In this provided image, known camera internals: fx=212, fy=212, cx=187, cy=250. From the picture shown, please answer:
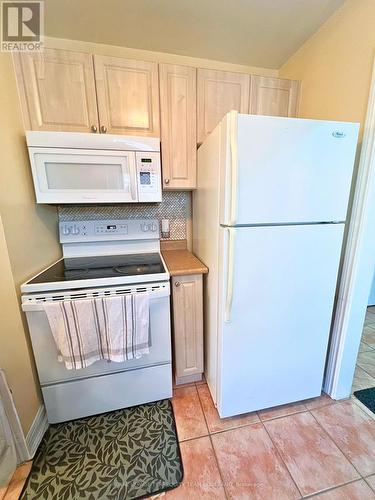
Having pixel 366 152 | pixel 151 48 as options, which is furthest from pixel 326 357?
pixel 151 48

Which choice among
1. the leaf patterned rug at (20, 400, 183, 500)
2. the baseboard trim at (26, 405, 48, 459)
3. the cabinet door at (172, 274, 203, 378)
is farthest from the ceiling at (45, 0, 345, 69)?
the leaf patterned rug at (20, 400, 183, 500)

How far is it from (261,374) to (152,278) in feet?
3.00

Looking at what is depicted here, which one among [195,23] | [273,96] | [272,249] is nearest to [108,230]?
[272,249]

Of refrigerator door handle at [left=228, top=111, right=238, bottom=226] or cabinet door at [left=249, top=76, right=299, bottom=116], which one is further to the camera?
cabinet door at [left=249, top=76, right=299, bottom=116]

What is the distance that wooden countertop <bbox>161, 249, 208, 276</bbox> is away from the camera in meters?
1.43

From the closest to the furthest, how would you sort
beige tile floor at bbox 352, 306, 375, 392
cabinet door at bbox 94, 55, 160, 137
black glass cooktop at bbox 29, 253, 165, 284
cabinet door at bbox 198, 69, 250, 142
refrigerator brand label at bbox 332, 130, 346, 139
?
refrigerator brand label at bbox 332, 130, 346, 139 → black glass cooktop at bbox 29, 253, 165, 284 → cabinet door at bbox 94, 55, 160, 137 → cabinet door at bbox 198, 69, 250, 142 → beige tile floor at bbox 352, 306, 375, 392

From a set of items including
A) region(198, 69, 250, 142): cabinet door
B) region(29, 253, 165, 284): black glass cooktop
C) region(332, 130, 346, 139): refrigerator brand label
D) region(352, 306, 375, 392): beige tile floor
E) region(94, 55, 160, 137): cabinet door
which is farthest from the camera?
region(352, 306, 375, 392): beige tile floor

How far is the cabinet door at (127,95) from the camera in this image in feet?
4.55

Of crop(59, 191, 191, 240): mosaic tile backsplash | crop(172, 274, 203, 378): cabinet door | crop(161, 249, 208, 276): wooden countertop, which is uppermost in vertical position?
crop(59, 191, 191, 240): mosaic tile backsplash

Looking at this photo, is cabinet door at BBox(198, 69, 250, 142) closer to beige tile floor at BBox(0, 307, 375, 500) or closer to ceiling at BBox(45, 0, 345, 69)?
ceiling at BBox(45, 0, 345, 69)

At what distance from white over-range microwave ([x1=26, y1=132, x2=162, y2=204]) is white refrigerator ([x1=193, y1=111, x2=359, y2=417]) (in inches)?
16.1

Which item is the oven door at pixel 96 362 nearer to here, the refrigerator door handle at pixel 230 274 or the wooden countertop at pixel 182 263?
the wooden countertop at pixel 182 263

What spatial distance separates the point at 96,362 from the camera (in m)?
1.32

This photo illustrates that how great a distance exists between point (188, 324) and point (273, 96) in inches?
73.9
